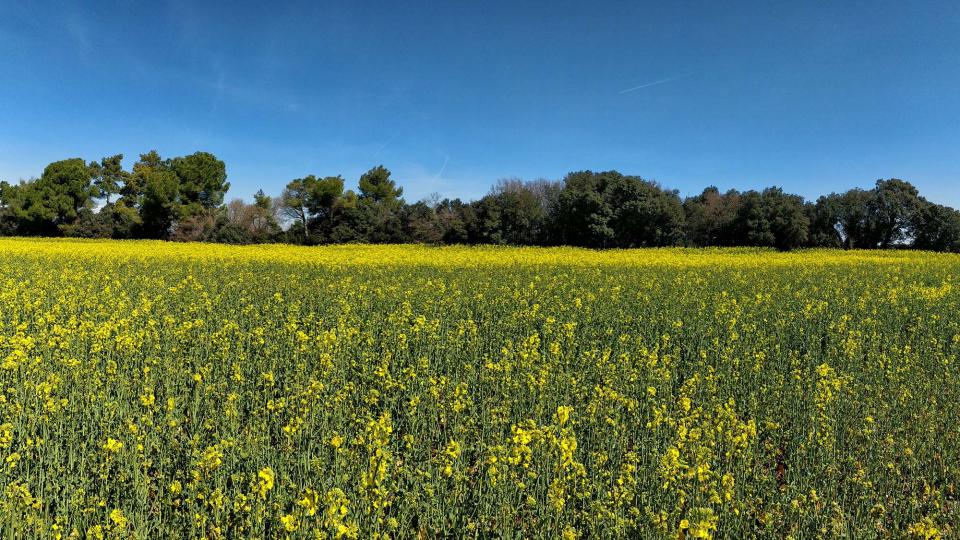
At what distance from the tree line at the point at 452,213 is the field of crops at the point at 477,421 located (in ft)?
118

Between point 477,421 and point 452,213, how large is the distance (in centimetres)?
5590

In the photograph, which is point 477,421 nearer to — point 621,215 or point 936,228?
point 621,215

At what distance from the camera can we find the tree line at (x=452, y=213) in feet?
155

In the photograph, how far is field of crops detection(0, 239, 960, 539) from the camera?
3.56 m

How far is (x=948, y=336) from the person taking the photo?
945cm

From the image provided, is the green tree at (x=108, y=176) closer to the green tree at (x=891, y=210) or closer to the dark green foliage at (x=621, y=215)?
the dark green foliage at (x=621, y=215)

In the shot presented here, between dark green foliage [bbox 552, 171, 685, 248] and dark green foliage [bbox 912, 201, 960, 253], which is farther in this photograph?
dark green foliage [bbox 912, 201, 960, 253]

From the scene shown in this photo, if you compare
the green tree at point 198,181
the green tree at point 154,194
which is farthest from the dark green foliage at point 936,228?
the green tree at point 154,194

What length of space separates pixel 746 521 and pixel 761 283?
13.7 meters

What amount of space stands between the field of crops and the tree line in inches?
A: 1418

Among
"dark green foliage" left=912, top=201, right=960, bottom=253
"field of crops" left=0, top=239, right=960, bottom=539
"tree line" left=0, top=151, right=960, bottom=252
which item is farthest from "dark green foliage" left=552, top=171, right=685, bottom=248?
"field of crops" left=0, top=239, right=960, bottom=539

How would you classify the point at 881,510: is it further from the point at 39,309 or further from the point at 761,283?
the point at 761,283

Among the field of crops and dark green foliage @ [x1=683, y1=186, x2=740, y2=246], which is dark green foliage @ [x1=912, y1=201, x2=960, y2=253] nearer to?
dark green foliage @ [x1=683, y1=186, x2=740, y2=246]

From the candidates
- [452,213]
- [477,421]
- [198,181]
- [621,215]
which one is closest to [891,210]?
[621,215]
